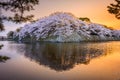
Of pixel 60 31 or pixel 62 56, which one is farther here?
pixel 60 31

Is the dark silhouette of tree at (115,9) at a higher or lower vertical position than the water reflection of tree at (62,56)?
higher

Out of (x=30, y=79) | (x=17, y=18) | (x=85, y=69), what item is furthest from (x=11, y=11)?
(x=85, y=69)

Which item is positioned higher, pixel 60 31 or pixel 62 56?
pixel 60 31

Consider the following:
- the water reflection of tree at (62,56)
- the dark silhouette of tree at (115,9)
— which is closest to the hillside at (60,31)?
the water reflection of tree at (62,56)

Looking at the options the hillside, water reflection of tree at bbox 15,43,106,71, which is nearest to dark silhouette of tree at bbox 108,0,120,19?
water reflection of tree at bbox 15,43,106,71

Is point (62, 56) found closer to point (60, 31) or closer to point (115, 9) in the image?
point (115, 9)

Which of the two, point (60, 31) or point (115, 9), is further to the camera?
point (60, 31)

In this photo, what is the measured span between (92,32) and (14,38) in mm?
16908

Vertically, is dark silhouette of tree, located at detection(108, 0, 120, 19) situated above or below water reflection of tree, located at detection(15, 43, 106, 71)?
above

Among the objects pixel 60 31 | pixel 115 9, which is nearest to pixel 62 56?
pixel 115 9

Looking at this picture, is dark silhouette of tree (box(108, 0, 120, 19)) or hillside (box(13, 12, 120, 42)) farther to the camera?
hillside (box(13, 12, 120, 42))

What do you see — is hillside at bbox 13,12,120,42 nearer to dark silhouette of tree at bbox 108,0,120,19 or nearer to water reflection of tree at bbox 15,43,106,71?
water reflection of tree at bbox 15,43,106,71

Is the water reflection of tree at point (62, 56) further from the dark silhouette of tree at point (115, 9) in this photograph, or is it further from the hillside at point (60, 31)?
the hillside at point (60, 31)

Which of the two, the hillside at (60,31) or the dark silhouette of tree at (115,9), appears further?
the hillside at (60,31)
